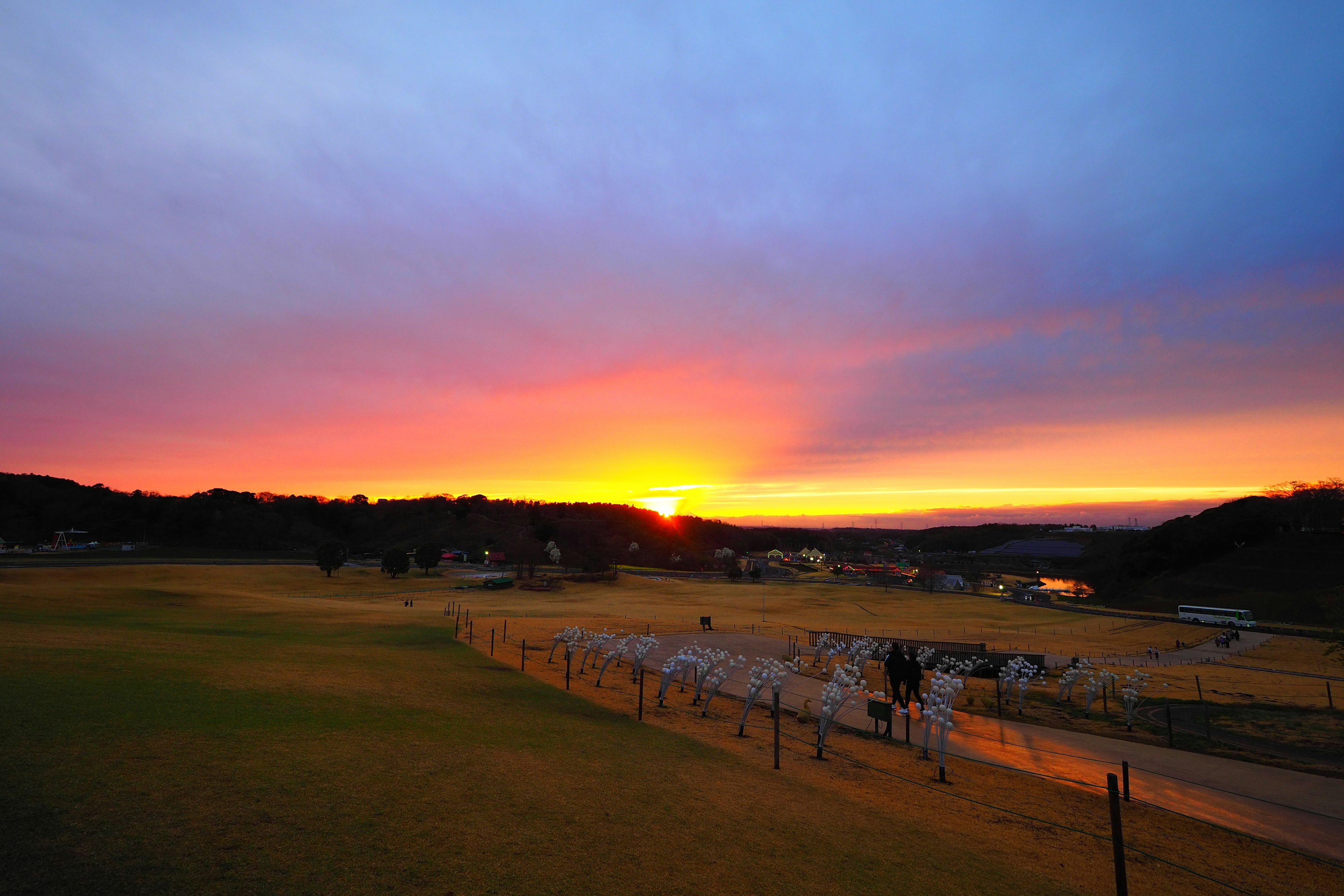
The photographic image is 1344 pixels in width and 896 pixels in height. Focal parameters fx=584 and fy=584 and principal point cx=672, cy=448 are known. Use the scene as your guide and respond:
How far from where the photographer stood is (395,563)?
80.3 m

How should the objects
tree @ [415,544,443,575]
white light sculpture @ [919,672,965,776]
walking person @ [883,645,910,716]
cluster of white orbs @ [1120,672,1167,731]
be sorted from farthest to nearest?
tree @ [415,544,443,575] → walking person @ [883,645,910,716] → cluster of white orbs @ [1120,672,1167,731] → white light sculpture @ [919,672,965,776]

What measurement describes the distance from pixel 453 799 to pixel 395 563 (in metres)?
80.4

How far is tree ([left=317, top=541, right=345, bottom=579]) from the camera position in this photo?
7706cm

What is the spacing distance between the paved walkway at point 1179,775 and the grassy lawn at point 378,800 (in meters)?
6.97

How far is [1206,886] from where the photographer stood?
9156 mm

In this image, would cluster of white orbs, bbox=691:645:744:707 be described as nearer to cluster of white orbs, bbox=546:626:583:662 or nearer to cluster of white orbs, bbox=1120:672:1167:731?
cluster of white orbs, bbox=546:626:583:662

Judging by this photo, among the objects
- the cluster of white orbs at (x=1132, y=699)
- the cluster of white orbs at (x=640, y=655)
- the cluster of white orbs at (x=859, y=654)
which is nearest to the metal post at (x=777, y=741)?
the cluster of white orbs at (x=640, y=655)

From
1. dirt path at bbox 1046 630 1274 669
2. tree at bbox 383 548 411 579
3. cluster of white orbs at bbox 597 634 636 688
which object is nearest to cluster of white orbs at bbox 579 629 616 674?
cluster of white orbs at bbox 597 634 636 688

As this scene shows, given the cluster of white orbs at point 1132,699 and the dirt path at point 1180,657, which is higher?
the cluster of white orbs at point 1132,699

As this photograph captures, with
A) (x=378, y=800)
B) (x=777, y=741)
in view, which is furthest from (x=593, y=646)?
(x=378, y=800)

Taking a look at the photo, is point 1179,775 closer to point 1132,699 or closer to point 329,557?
point 1132,699

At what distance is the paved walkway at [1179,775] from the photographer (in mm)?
12086

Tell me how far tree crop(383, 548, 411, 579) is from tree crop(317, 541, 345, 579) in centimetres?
558

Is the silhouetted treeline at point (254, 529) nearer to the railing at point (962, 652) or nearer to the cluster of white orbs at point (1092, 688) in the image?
→ the railing at point (962, 652)
